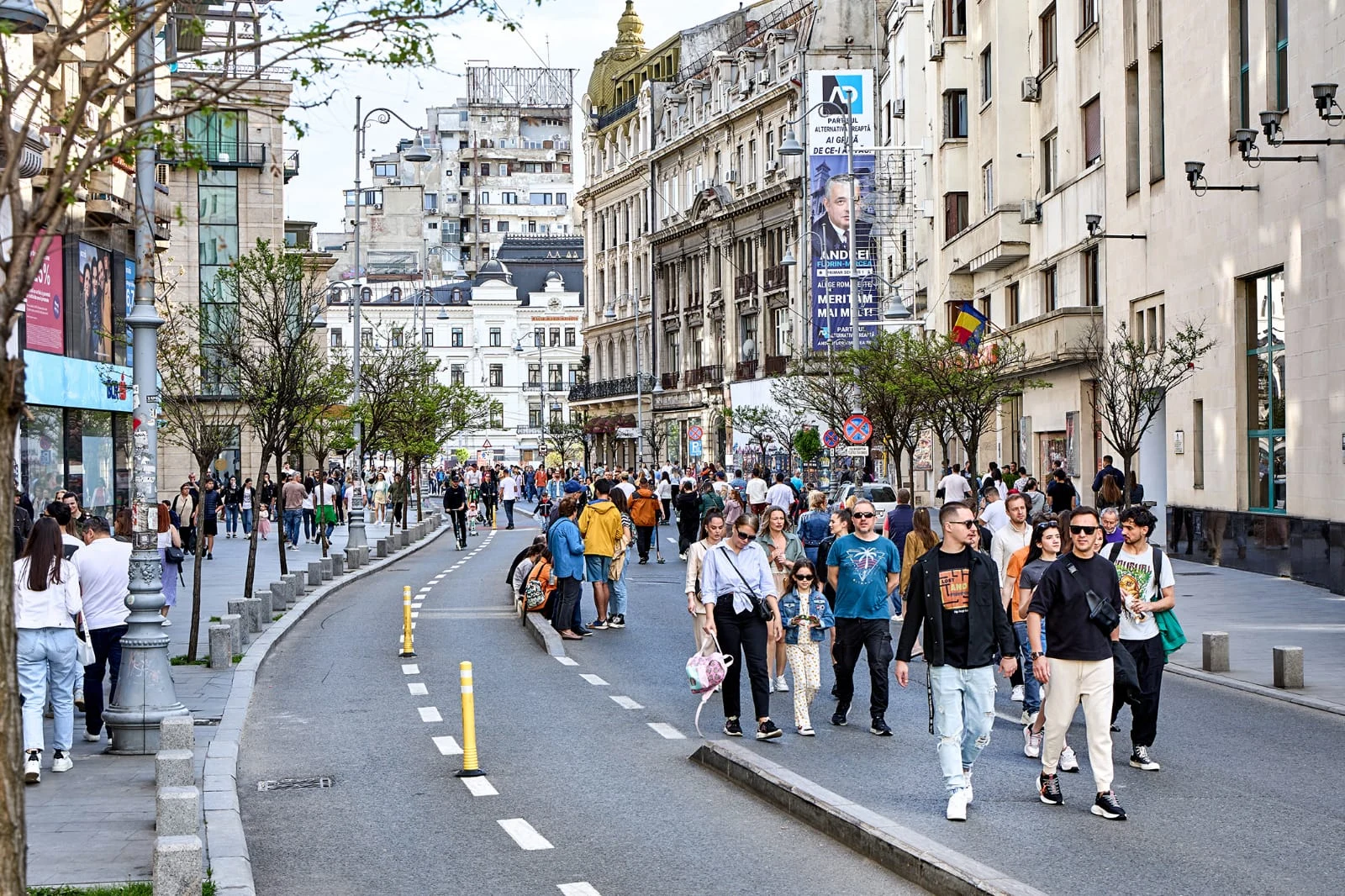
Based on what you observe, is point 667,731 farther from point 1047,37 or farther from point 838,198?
point 838,198

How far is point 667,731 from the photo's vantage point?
1366cm

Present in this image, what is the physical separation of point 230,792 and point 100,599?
2.95 m

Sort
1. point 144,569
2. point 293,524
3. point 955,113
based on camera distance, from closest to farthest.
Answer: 1. point 144,569
2. point 293,524
3. point 955,113

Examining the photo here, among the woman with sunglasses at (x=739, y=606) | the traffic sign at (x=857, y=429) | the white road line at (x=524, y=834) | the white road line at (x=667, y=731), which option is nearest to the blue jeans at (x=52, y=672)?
the white road line at (x=524, y=834)

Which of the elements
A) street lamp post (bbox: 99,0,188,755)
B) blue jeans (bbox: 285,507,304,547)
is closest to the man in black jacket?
street lamp post (bbox: 99,0,188,755)

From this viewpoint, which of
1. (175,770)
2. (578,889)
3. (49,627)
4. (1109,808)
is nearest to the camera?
(578,889)

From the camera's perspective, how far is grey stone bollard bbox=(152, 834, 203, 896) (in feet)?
24.6

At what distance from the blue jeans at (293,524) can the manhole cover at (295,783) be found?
33.9m

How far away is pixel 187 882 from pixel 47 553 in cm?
496

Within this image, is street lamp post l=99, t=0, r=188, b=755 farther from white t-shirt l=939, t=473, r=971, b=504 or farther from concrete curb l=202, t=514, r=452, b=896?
white t-shirt l=939, t=473, r=971, b=504

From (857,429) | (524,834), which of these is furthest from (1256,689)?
(857,429)

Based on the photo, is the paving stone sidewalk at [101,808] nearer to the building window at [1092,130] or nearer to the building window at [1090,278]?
the building window at [1090,278]

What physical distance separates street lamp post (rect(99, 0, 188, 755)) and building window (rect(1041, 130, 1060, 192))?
30.3 metres

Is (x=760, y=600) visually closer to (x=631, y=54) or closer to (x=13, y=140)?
(x=13, y=140)
